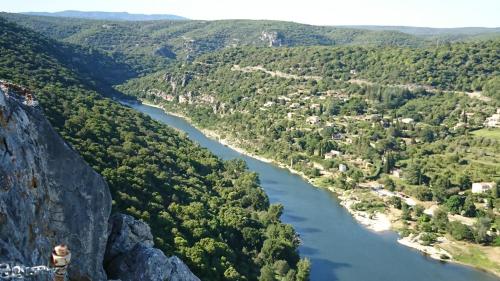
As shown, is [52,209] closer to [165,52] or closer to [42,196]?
[42,196]

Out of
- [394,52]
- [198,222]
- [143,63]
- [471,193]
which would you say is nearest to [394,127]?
[471,193]

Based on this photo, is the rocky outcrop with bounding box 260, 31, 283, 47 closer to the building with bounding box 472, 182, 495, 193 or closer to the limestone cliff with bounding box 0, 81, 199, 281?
the building with bounding box 472, 182, 495, 193

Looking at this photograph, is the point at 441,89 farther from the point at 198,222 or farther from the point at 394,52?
the point at 198,222

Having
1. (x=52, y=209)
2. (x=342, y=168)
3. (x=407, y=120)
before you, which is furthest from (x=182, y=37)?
(x=52, y=209)

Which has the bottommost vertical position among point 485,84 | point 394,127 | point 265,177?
point 265,177

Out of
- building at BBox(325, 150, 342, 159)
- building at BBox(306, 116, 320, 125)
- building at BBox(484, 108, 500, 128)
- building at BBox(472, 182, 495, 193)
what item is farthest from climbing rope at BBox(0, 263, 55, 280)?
building at BBox(484, 108, 500, 128)
